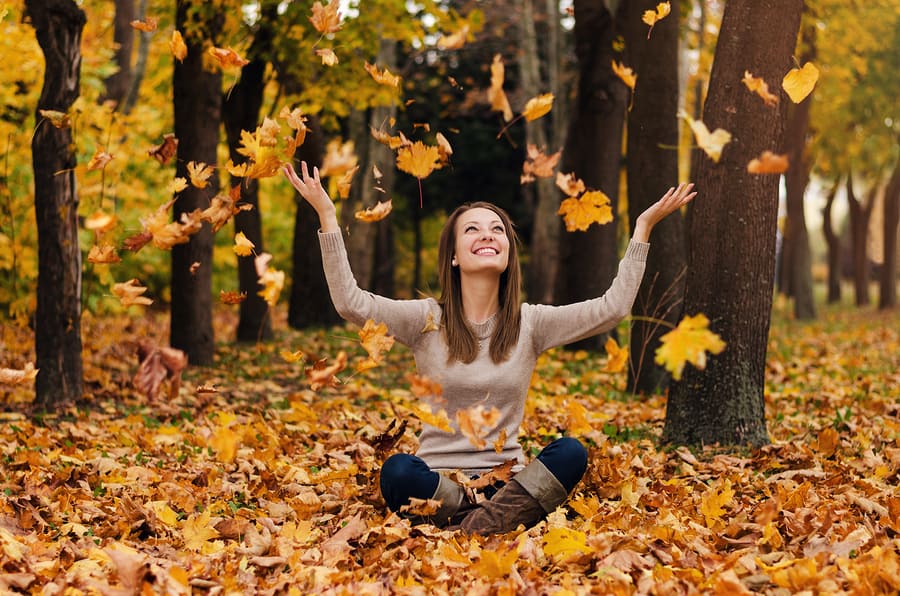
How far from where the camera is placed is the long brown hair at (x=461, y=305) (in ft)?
13.1

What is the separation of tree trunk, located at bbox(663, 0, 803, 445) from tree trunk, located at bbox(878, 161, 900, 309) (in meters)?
19.6

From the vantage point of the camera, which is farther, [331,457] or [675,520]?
[331,457]

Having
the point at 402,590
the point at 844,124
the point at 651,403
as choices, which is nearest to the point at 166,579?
the point at 402,590

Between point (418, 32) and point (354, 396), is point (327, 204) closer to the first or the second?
point (354, 396)

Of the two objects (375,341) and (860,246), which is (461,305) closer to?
(375,341)

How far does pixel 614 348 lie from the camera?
402cm

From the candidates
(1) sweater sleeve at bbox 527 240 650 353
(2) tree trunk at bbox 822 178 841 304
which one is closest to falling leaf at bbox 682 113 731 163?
(1) sweater sleeve at bbox 527 240 650 353

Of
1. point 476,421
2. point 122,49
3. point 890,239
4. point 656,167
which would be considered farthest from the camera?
point 890,239

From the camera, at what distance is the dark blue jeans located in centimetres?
378

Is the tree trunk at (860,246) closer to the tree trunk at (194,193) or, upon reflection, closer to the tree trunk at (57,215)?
the tree trunk at (194,193)

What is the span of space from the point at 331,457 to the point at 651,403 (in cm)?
293

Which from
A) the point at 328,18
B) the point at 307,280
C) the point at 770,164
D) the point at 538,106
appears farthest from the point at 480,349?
the point at 307,280

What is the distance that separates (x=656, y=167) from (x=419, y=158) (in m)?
3.90

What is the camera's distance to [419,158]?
417cm
